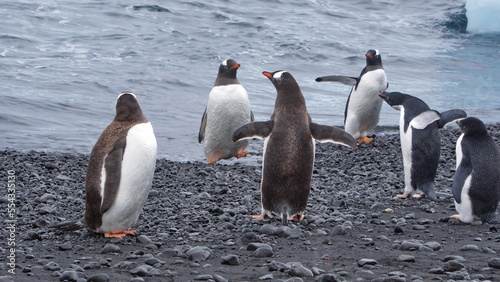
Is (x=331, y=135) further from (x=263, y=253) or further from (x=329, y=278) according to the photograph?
(x=329, y=278)

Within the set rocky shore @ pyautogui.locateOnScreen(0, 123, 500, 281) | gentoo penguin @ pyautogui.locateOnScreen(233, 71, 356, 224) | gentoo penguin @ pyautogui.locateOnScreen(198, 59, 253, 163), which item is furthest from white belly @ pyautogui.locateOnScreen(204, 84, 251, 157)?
gentoo penguin @ pyautogui.locateOnScreen(233, 71, 356, 224)

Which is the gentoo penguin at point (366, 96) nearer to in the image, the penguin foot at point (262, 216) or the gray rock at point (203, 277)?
the penguin foot at point (262, 216)

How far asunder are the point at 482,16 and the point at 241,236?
20.1m

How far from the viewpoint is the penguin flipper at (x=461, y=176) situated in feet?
16.5

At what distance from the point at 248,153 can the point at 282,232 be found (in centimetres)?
386

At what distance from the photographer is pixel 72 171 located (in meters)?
6.89

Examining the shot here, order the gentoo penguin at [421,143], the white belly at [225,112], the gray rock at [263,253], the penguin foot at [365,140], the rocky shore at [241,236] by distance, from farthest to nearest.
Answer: the penguin foot at [365,140] → the white belly at [225,112] → the gentoo penguin at [421,143] → the gray rock at [263,253] → the rocky shore at [241,236]

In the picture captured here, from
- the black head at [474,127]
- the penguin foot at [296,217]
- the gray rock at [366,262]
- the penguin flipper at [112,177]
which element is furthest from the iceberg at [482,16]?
the gray rock at [366,262]

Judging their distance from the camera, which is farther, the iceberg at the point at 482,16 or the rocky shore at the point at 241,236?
the iceberg at the point at 482,16

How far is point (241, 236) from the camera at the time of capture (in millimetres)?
4316

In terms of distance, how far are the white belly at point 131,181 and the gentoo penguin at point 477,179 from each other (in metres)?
2.12

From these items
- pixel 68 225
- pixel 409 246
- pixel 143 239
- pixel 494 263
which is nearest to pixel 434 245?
pixel 409 246

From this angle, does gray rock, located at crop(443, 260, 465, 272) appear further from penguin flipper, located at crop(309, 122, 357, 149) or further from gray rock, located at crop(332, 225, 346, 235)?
penguin flipper, located at crop(309, 122, 357, 149)

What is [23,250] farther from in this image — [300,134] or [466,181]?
[466,181]
